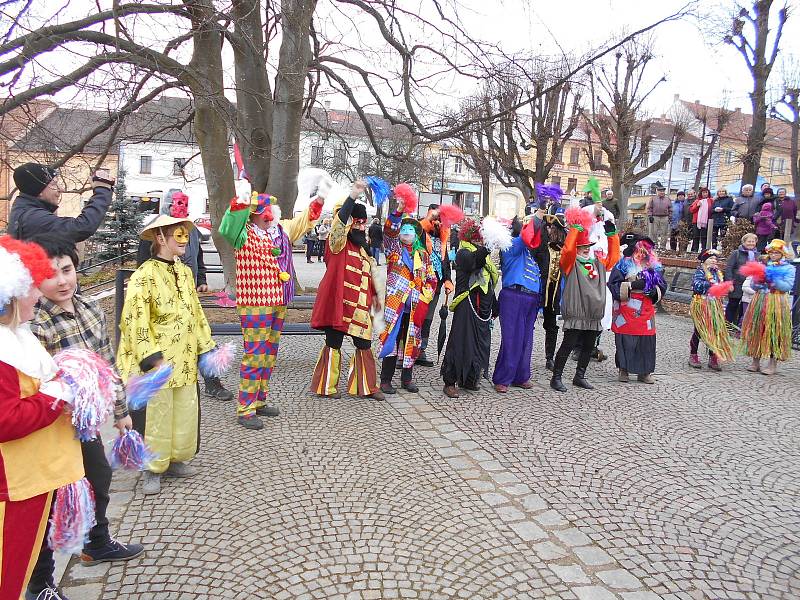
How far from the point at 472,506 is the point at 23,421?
2493 mm

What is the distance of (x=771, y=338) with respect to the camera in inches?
288

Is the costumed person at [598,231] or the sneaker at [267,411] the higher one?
the costumed person at [598,231]

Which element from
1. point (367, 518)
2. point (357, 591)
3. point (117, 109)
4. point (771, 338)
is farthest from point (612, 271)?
point (117, 109)

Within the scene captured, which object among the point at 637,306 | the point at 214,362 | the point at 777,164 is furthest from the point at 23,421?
the point at 777,164

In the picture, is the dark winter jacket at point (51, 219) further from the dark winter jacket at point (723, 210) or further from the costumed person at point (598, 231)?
the dark winter jacket at point (723, 210)

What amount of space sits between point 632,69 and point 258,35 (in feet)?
59.5

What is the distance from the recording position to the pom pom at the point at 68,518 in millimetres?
2352

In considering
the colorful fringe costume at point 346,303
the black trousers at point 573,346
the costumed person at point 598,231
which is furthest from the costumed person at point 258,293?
the costumed person at point 598,231

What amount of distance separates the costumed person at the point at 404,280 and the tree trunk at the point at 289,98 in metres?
2.23

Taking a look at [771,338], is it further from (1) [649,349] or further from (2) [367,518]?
(2) [367,518]

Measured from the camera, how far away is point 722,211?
15.5 meters

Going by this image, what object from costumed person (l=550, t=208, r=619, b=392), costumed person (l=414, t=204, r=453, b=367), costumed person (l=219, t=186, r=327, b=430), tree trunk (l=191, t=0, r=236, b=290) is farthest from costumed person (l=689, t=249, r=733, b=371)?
tree trunk (l=191, t=0, r=236, b=290)

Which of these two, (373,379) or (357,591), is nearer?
(357,591)

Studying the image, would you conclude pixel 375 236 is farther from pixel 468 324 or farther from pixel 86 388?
pixel 86 388
